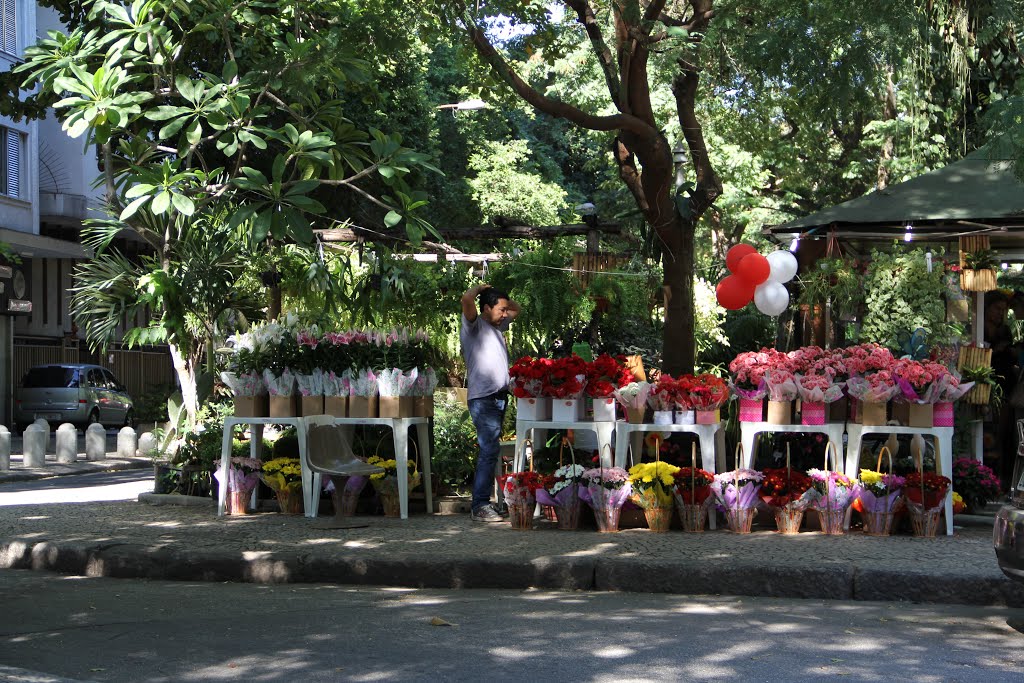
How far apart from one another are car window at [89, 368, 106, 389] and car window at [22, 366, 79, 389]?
19.3 inches

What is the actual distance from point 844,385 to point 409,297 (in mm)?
7247

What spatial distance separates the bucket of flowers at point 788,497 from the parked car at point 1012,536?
9.11ft

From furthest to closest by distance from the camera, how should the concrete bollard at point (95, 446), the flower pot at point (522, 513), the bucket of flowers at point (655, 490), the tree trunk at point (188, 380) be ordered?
the concrete bollard at point (95, 446)
the tree trunk at point (188, 380)
the flower pot at point (522, 513)
the bucket of flowers at point (655, 490)

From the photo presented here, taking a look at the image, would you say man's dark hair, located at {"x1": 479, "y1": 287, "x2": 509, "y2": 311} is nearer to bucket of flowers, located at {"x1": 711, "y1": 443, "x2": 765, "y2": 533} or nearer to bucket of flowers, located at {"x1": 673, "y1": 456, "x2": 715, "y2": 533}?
bucket of flowers, located at {"x1": 673, "y1": 456, "x2": 715, "y2": 533}

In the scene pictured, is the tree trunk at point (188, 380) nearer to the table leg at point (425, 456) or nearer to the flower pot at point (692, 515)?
the table leg at point (425, 456)

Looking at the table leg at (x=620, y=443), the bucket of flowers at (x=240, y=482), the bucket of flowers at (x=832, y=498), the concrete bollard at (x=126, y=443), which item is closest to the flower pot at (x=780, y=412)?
the bucket of flowers at (x=832, y=498)

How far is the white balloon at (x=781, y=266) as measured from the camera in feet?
39.2

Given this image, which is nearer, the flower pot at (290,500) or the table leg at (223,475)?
the table leg at (223,475)

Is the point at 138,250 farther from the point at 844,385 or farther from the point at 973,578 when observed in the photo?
the point at 973,578

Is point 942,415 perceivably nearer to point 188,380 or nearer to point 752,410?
point 752,410

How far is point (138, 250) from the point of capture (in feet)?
118

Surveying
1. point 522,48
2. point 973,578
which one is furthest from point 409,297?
point 973,578

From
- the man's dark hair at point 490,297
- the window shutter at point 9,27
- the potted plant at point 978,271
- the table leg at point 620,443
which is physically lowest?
the table leg at point 620,443

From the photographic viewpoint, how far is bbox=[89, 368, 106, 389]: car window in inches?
1179
